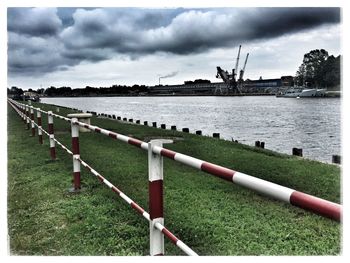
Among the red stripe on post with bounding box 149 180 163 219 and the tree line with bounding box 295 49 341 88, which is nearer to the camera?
the red stripe on post with bounding box 149 180 163 219

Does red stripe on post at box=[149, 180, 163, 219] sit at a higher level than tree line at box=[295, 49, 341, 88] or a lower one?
lower

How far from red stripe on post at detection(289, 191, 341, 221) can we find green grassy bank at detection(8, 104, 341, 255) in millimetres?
2557

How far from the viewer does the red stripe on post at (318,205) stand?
5.21 feet

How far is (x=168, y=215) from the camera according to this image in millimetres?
5371

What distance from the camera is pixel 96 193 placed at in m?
6.44

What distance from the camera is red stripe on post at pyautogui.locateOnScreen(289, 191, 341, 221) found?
5.21 feet

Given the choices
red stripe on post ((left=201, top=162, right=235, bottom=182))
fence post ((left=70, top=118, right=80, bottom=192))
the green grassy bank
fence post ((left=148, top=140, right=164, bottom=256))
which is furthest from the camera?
fence post ((left=70, top=118, right=80, bottom=192))

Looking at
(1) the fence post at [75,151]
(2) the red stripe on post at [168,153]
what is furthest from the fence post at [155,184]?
(1) the fence post at [75,151]

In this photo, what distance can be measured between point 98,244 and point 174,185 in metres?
2.77

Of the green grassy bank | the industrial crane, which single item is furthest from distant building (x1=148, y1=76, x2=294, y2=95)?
the green grassy bank

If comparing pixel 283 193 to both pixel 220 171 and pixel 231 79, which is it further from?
pixel 231 79

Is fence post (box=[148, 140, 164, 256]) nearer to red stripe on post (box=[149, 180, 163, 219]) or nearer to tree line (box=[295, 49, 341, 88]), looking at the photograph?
red stripe on post (box=[149, 180, 163, 219])
